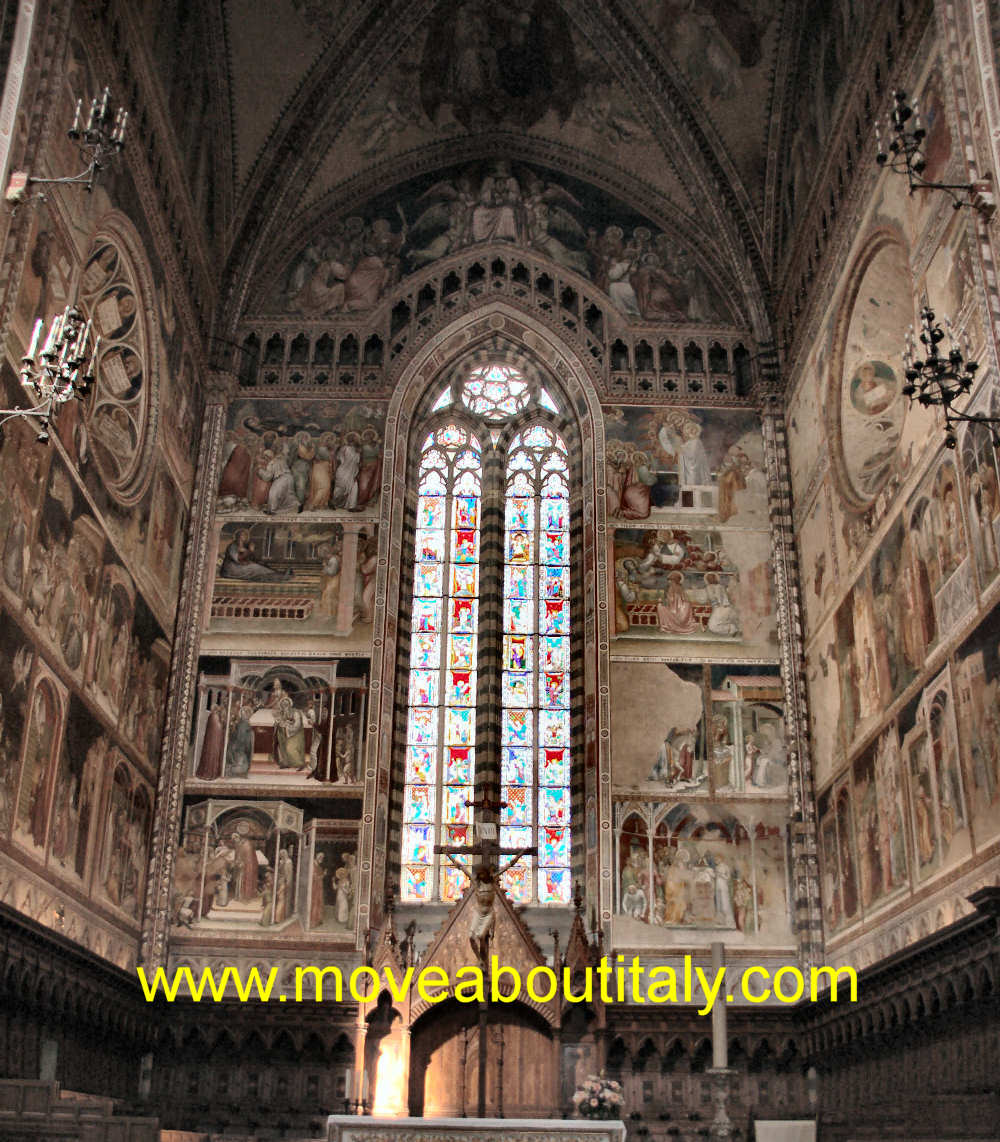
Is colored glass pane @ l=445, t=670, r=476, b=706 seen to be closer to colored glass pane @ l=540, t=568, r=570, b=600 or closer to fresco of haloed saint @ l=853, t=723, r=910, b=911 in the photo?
colored glass pane @ l=540, t=568, r=570, b=600

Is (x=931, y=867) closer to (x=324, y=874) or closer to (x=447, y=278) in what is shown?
(x=324, y=874)

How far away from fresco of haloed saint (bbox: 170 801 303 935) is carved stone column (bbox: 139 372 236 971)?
0.78 feet

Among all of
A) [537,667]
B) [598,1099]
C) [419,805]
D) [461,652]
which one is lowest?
[598,1099]

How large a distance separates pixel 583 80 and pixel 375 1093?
15.0 metres

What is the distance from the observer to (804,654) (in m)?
17.8

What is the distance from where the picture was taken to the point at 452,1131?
11.4 meters

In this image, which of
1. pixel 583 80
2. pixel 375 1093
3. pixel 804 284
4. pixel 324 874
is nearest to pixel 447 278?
pixel 583 80

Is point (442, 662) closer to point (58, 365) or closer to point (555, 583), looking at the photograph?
point (555, 583)

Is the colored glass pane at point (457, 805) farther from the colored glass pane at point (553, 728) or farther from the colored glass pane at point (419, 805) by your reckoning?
the colored glass pane at point (553, 728)

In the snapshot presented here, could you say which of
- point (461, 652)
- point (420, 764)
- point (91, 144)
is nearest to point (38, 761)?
point (91, 144)

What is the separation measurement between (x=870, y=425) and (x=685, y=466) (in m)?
4.44

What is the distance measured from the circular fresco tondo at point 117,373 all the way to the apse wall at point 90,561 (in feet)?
0.10

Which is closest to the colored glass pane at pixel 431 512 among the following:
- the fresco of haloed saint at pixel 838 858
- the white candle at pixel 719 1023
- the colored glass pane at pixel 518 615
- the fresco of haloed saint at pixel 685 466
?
the colored glass pane at pixel 518 615

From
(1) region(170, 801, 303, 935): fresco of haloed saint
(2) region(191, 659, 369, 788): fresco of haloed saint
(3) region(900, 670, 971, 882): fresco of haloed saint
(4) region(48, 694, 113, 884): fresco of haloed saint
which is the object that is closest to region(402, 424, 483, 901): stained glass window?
(2) region(191, 659, 369, 788): fresco of haloed saint
